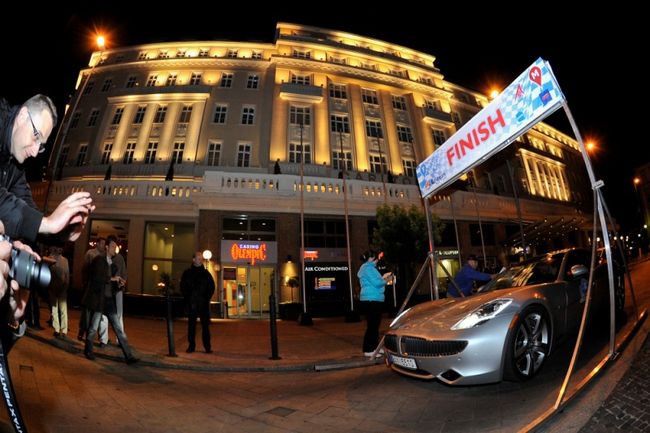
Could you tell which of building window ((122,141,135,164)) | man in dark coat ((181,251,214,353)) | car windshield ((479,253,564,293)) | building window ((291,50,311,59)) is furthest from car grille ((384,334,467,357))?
building window ((291,50,311,59))

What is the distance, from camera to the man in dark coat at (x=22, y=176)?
1.55 m

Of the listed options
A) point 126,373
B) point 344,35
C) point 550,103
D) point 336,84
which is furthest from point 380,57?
point 126,373

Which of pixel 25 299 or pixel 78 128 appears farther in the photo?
pixel 78 128

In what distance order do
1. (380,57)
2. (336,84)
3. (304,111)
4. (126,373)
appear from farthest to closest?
(380,57)
(336,84)
(304,111)
(126,373)

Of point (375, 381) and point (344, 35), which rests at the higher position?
point (344, 35)

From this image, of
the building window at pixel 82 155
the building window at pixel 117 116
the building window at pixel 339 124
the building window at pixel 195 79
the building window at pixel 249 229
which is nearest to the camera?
the building window at pixel 249 229

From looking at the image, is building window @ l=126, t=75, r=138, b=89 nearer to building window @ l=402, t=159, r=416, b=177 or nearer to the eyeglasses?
building window @ l=402, t=159, r=416, b=177

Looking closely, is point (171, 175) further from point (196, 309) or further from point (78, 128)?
point (196, 309)

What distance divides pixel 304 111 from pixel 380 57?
10.7 meters

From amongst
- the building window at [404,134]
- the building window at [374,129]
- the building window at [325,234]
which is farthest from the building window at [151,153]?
the building window at [404,134]

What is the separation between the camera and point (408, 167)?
2638 centimetres

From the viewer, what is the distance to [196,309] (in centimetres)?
719

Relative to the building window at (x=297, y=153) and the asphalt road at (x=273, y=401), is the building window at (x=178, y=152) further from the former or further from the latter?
the asphalt road at (x=273, y=401)

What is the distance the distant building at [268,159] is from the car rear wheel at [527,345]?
10.8m
